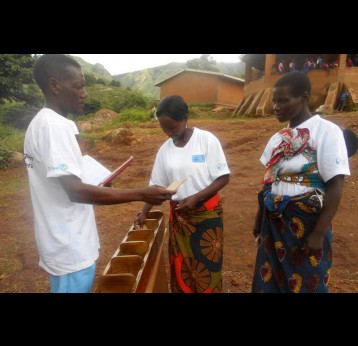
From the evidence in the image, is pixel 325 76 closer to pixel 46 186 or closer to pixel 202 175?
pixel 202 175

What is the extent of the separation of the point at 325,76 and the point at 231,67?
6528 cm

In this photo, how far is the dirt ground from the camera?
3.71 meters

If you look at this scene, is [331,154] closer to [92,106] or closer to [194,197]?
[194,197]

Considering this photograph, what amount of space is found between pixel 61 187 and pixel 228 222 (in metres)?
3.79

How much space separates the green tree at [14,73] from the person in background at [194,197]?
1542cm

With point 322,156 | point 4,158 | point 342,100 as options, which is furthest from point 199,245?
point 342,100

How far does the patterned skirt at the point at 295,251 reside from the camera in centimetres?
197

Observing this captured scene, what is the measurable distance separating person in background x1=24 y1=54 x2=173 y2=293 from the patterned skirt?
94 centimetres

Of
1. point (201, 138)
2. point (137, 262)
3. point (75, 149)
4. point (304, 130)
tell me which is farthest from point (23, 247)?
point (304, 130)

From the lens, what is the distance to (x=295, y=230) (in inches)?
78.7

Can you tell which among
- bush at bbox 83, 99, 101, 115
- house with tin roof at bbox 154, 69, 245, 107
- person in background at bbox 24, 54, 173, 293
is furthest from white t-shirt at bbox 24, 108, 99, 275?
bush at bbox 83, 99, 101, 115

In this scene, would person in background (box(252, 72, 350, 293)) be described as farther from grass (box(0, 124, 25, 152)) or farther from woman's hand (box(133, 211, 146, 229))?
grass (box(0, 124, 25, 152))

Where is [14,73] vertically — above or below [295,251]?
above

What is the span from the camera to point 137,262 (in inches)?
89.9
